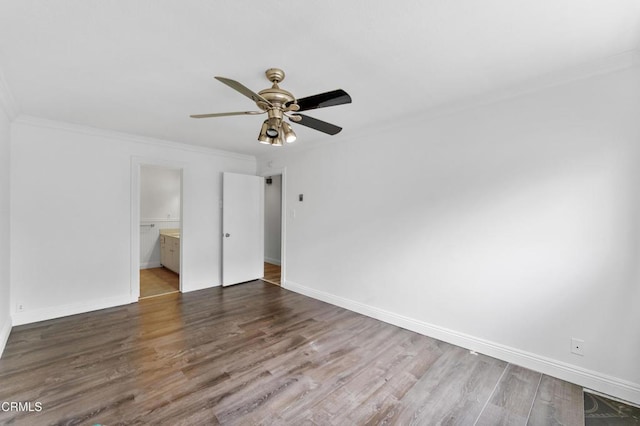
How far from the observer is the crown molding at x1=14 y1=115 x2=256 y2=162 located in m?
3.13

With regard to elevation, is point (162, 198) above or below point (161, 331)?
above

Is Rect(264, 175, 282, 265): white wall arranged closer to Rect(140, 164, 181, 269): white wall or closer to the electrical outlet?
Rect(140, 164, 181, 269): white wall

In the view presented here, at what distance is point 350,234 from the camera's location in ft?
12.2

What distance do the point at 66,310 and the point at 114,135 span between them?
2.29 meters

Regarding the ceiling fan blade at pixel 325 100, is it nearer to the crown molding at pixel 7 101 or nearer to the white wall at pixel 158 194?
the crown molding at pixel 7 101

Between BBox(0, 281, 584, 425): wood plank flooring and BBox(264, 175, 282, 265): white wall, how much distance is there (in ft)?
11.2

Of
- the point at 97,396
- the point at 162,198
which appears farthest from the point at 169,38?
the point at 162,198

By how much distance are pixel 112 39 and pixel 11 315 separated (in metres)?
3.36

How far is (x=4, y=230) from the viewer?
2744 mm

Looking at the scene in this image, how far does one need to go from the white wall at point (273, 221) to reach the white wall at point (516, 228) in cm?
319

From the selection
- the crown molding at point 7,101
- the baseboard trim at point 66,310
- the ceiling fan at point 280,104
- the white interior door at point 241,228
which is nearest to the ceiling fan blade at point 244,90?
the ceiling fan at point 280,104

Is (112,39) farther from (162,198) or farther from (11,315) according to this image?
(162,198)

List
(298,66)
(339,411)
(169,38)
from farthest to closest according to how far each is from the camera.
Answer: (298,66) < (339,411) < (169,38)

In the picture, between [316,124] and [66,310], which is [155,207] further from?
[316,124]
